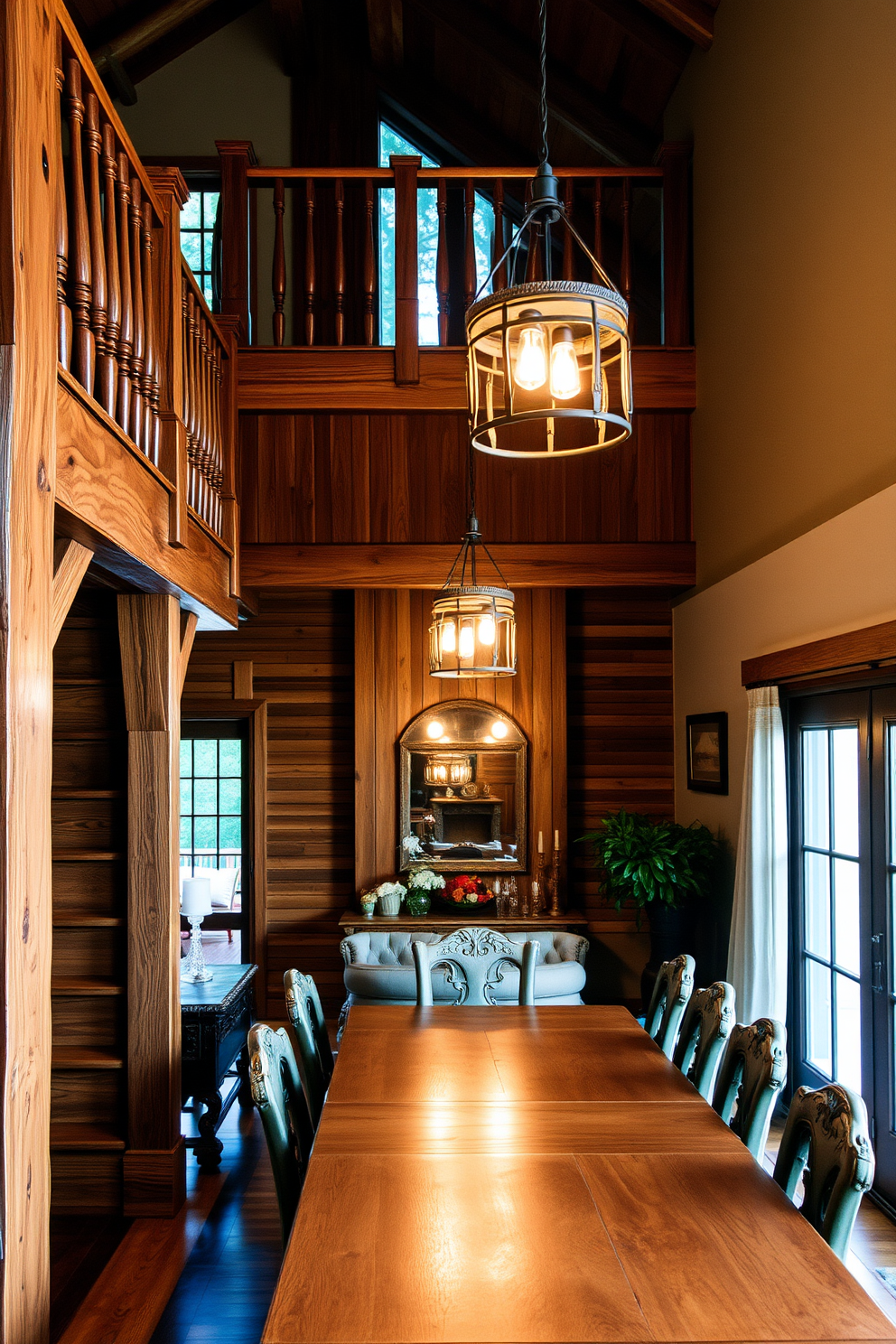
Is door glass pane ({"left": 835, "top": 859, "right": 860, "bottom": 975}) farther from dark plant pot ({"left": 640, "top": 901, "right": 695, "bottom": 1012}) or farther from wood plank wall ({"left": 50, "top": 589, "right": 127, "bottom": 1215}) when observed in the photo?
wood plank wall ({"left": 50, "top": 589, "right": 127, "bottom": 1215})

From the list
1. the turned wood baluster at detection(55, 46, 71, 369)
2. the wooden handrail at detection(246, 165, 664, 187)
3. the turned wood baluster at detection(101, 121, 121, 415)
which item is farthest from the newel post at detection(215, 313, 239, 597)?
the turned wood baluster at detection(55, 46, 71, 369)

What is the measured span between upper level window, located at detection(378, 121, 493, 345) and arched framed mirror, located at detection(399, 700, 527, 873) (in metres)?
2.59

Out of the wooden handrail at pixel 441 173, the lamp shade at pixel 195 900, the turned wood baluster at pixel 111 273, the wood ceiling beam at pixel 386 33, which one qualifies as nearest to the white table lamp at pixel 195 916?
the lamp shade at pixel 195 900

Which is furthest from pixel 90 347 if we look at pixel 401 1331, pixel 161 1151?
pixel 161 1151

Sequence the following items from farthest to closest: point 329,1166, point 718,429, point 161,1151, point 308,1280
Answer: point 718,429 → point 161,1151 → point 329,1166 → point 308,1280

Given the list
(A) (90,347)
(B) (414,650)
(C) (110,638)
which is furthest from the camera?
(B) (414,650)

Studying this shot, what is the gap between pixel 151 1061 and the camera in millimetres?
3736

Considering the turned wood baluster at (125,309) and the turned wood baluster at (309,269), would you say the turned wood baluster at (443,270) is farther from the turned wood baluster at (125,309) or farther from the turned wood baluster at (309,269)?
the turned wood baluster at (125,309)

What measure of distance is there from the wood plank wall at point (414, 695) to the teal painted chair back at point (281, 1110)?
3.76 m

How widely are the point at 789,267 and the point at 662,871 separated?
294cm

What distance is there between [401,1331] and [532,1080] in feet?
4.32

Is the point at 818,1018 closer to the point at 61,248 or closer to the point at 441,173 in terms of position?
the point at 61,248

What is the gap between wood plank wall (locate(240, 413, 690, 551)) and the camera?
18.4 feet

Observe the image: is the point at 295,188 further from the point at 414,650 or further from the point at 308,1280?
the point at 308,1280
